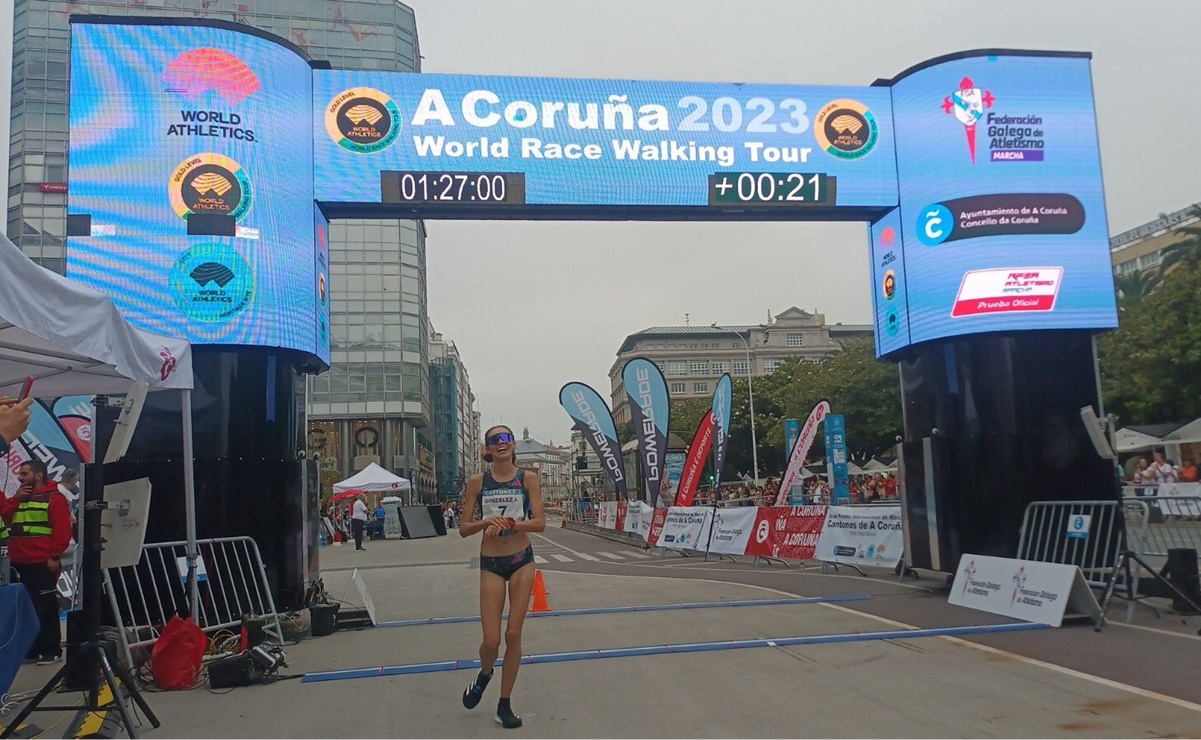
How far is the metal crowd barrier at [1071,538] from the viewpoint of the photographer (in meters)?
10.7

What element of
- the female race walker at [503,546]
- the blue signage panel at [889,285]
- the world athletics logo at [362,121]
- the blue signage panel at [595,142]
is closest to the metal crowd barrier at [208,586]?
the female race walker at [503,546]

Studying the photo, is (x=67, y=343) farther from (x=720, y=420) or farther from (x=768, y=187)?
(x=720, y=420)

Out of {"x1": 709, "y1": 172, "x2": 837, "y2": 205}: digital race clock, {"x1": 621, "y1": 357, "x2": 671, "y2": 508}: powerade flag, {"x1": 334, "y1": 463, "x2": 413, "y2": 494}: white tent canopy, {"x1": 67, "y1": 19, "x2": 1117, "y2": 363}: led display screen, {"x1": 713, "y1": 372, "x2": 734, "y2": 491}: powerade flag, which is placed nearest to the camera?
{"x1": 67, "y1": 19, "x2": 1117, "y2": 363}: led display screen

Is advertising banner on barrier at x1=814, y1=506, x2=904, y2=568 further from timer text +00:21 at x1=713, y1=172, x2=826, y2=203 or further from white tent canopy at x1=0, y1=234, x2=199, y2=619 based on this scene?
white tent canopy at x1=0, y1=234, x2=199, y2=619

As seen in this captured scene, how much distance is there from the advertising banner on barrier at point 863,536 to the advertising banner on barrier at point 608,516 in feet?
60.5

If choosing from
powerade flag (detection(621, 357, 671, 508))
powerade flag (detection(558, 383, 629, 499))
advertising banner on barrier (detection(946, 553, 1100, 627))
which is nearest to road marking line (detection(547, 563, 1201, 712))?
advertising banner on barrier (detection(946, 553, 1100, 627))

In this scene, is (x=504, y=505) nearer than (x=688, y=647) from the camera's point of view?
Yes

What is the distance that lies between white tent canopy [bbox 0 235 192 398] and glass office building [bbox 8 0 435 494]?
50.9m

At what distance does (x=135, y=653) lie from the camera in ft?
26.4

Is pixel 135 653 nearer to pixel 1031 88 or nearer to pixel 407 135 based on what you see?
pixel 407 135

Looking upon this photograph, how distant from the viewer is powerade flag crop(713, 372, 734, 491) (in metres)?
23.5

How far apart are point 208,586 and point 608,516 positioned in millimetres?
27352

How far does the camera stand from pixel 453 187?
1192 cm

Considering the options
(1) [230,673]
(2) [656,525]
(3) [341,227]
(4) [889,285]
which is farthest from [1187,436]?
(3) [341,227]
